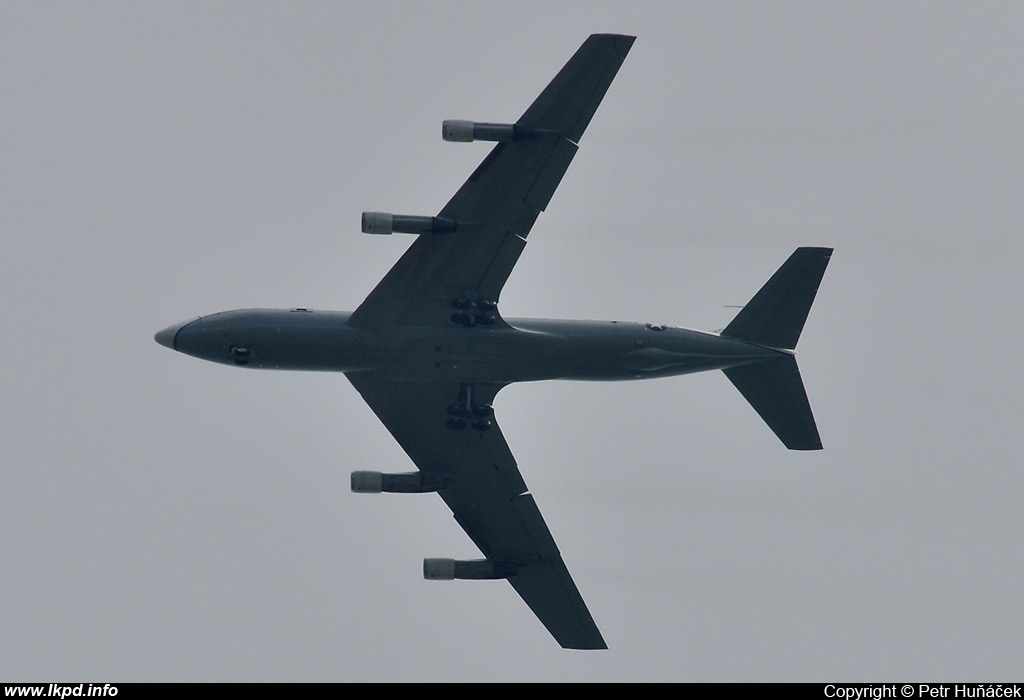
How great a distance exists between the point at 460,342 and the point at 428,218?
435 cm

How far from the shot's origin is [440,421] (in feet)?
173

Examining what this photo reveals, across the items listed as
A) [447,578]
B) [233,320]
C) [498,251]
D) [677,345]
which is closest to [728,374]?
[677,345]

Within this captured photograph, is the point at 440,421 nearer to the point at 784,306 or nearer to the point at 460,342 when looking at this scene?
the point at 460,342

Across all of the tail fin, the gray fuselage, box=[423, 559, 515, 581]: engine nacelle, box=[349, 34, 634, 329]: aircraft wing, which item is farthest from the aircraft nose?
the tail fin

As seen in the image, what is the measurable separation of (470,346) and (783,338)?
10737mm

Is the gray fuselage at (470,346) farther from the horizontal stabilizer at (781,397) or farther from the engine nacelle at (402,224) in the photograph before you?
the engine nacelle at (402,224)

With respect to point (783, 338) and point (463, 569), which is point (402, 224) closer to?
point (463, 569)

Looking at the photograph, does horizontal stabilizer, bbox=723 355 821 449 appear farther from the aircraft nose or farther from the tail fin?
the aircraft nose

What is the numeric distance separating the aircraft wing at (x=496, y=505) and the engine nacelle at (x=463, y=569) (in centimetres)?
22

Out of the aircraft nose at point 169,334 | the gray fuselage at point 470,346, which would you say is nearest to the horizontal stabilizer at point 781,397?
the gray fuselage at point 470,346

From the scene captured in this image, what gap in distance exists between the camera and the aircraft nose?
50500mm

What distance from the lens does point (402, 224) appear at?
4909cm

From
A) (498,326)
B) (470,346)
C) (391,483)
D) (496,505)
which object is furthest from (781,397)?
(391,483)

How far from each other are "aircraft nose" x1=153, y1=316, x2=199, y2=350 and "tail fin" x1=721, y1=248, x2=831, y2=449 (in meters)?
18.7
